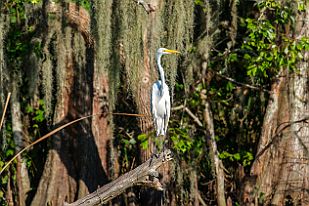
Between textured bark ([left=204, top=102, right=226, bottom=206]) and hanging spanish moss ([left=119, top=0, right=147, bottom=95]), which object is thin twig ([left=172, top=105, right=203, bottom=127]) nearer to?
textured bark ([left=204, top=102, right=226, bottom=206])

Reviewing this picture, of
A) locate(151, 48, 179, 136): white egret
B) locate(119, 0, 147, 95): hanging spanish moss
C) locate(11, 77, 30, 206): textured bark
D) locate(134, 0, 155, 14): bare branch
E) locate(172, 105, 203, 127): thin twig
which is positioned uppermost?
locate(134, 0, 155, 14): bare branch

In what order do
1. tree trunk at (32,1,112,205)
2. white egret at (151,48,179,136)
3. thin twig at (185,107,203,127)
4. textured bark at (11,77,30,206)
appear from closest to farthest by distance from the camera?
white egret at (151,48,179,136) < tree trunk at (32,1,112,205) < thin twig at (185,107,203,127) < textured bark at (11,77,30,206)

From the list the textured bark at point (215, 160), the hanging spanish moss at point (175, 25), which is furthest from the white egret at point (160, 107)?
the textured bark at point (215, 160)

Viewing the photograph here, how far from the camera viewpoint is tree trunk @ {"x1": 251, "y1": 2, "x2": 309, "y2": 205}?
9141 millimetres

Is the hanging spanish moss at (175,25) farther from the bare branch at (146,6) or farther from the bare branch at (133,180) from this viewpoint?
the bare branch at (133,180)

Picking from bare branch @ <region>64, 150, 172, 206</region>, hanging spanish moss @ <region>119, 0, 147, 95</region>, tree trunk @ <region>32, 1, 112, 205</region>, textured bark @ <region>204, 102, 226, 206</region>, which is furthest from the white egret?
textured bark @ <region>204, 102, 226, 206</region>

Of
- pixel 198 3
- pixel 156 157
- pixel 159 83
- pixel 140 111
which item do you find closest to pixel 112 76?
pixel 140 111

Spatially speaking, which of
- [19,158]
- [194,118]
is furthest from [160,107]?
[19,158]

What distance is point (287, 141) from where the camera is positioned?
928cm

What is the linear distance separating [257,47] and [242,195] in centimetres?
176

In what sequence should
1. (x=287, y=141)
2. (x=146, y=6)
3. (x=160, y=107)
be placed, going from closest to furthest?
(x=160, y=107) < (x=146, y=6) < (x=287, y=141)

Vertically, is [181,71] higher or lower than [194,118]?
higher

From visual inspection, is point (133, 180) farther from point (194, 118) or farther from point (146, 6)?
point (194, 118)

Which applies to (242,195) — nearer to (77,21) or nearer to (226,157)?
(226,157)
